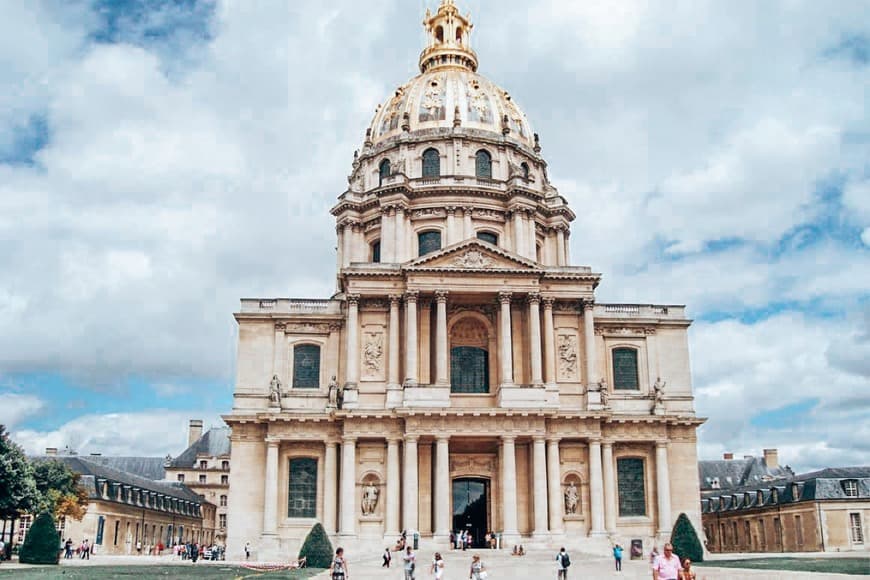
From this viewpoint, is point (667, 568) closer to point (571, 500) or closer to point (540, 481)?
point (540, 481)

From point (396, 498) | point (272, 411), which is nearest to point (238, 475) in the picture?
point (272, 411)

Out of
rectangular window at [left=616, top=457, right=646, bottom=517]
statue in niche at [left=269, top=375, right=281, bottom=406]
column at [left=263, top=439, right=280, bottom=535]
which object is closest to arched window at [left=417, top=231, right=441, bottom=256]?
statue in niche at [left=269, top=375, right=281, bottom=406]

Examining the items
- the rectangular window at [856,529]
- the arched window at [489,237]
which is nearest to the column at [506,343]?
the arched window at [489,237]

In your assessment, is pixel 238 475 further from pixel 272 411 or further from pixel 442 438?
pixel 442 438

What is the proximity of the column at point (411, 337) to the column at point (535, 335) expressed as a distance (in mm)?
6064

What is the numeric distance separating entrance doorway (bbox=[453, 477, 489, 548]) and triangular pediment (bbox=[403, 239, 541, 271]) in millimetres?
11342

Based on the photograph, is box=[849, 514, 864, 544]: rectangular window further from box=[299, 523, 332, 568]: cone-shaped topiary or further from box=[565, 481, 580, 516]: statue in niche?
box=[299, 523, 332, 568]: cone-shaped topiary

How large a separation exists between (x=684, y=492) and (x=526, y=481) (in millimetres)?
8946

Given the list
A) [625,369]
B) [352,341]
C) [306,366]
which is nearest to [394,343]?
[352,341]

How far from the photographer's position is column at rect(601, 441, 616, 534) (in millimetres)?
46312

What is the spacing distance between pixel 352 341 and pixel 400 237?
11.6 m

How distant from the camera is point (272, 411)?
46812 mm

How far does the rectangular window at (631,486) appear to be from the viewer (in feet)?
158

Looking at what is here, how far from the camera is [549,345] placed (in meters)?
48.7
